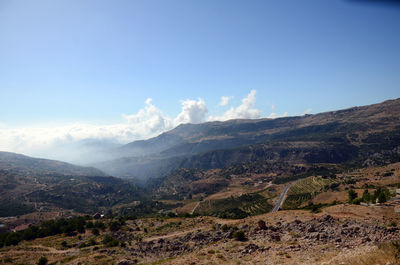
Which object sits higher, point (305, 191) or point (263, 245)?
point (263, 245)

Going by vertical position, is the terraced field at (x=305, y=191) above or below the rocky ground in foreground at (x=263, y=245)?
below

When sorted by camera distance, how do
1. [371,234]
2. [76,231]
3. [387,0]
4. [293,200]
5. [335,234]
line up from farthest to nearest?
[293,200] → [76,231] → [335,234] → [371,234] → [387,0]

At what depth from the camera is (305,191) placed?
120 meters

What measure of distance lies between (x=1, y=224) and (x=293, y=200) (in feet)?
478

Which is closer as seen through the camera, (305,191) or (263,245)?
(263,245)

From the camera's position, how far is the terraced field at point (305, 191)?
100 m

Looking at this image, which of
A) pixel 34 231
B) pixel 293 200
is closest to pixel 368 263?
pixel 34 231

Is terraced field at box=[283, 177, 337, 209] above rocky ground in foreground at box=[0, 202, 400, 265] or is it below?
below

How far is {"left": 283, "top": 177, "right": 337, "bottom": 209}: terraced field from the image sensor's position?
100469 millimetres

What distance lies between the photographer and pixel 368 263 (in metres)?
16.8

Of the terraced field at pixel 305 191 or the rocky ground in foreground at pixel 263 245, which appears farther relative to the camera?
the terraced field at pixel 305 191

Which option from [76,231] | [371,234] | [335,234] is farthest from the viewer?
[76,231]

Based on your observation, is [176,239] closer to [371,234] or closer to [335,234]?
[335,234]

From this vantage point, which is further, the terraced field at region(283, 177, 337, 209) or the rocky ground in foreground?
the terraced field at region(283, 177, 337, 209)
